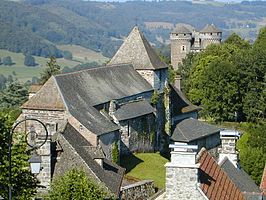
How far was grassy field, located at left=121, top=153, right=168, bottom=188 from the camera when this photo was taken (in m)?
40.6

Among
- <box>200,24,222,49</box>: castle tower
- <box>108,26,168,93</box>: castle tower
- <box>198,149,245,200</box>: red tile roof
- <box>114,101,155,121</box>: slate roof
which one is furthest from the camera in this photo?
<box>200,24,222,49</box>: castle tower

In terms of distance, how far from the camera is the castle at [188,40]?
10975 centimetres

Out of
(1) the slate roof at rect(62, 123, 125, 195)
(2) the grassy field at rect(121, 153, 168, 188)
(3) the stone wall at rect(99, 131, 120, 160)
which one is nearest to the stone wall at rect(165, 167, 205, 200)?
(1) the slate roof at rect(62, 123, 125, 195)

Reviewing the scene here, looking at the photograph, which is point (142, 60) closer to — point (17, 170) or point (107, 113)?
point (107, 113)

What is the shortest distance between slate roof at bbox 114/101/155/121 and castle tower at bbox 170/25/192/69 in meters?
62.0

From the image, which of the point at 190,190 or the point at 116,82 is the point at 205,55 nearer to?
the point at 116,82

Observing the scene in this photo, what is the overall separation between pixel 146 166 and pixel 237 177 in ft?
71.6

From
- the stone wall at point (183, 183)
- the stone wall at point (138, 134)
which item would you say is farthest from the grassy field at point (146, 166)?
the stone wall at point (183, 183)

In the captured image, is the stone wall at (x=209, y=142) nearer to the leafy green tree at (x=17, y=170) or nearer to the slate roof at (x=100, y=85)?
the slate roof at (x=100, y=85)

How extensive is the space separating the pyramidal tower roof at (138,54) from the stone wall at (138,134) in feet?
14.2

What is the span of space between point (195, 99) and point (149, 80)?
23.1 m

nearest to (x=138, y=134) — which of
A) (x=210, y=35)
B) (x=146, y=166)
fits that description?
(x=146, y=166)

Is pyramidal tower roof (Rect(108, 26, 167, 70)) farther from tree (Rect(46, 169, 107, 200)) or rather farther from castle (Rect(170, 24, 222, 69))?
castle (Rect(170, 24, 222, 69))

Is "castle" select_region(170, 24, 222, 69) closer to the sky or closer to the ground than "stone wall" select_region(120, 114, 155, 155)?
closer to the ground
